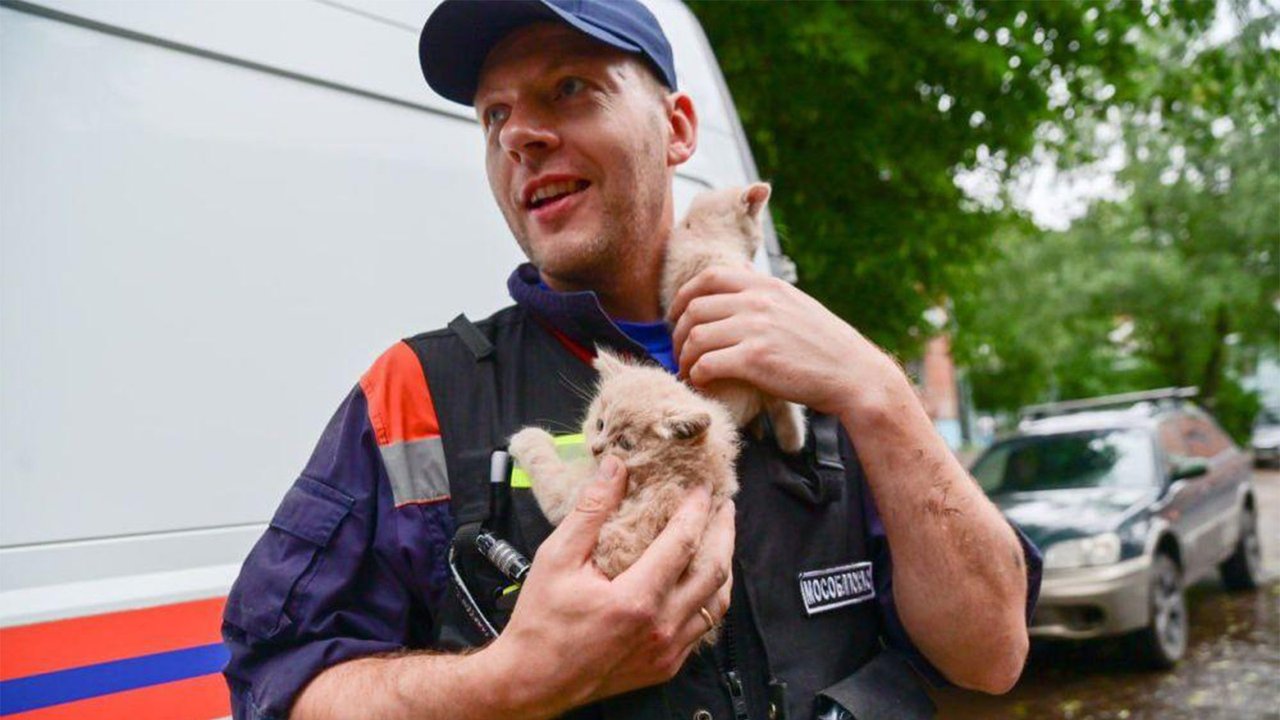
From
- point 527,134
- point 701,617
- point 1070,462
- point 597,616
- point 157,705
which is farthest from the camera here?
point 1070,462

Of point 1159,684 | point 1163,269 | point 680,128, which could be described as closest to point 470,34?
point 680,128

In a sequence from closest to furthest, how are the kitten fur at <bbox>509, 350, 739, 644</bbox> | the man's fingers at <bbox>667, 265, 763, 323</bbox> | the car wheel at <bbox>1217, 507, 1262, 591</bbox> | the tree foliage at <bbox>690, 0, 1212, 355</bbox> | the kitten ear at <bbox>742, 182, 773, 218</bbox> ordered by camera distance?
1. the kitten fur at <bbox>509, 350, 739, 644</bbox>
2. the man's fingers at <bbox>667, 265, 763, 323</bbox>
3. the kitten ear at <bbox>742, 182, 773, 218</bbox>
4. the tree foliage at <bbox>690, 0, 1212, 355</bbox>
5. the car wheel at <bbox>1217, 507, 1262, 591</bbox>

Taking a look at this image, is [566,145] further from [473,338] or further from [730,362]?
[730,362]

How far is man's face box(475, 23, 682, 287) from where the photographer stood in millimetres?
1855

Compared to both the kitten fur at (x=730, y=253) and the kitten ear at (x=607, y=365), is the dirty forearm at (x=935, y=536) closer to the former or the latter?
the kitten fur at (x=730, y=253)

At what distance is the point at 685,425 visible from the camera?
159cm

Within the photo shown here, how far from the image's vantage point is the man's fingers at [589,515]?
1426 millimetres

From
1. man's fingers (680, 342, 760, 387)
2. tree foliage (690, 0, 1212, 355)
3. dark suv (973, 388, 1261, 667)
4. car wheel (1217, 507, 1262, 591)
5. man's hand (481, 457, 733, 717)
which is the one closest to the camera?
man's hand (481, 457, 733, 717)

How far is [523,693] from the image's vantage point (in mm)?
1375

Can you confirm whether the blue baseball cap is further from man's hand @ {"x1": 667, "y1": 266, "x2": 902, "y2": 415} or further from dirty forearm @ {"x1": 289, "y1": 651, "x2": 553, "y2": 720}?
dirty forearm @ {"x1": 289, "y1": 651, "x2": 553, "y2": 720}

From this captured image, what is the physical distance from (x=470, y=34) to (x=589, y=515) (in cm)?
95

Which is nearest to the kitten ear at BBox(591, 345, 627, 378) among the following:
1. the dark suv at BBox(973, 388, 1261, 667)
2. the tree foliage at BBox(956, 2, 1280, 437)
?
the dark suv at BBox(973, 388, 1261, 667)

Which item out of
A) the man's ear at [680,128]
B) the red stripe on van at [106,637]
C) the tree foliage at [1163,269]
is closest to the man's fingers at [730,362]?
the man's ear at [680,128]

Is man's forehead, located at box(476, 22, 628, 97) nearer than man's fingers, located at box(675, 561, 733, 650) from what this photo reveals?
No
